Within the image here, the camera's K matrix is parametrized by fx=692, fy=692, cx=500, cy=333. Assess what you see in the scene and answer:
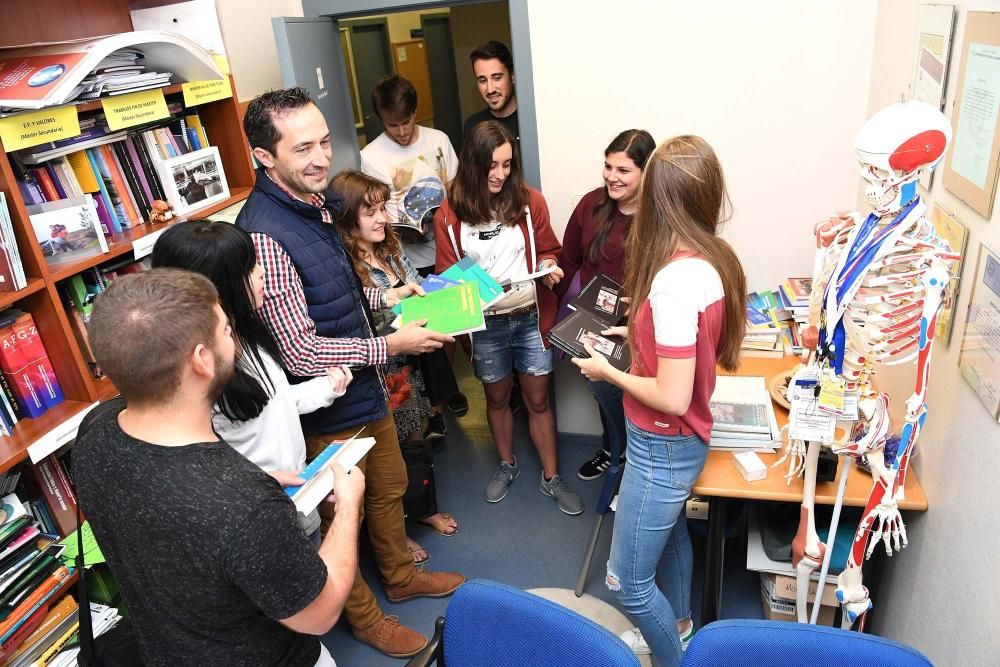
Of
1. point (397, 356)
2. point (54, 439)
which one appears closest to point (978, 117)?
point (397, 356)

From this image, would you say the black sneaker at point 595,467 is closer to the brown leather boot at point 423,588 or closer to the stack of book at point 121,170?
the brown leather boot at point 423,588

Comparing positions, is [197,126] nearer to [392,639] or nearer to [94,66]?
[94,66]

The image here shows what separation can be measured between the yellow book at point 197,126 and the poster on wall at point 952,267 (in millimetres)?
2365

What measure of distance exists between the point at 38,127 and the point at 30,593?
1214 millimetres

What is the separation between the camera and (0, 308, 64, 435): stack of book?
180 centimetres

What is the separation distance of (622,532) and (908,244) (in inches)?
39.5

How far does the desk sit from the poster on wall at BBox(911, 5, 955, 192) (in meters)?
0.82

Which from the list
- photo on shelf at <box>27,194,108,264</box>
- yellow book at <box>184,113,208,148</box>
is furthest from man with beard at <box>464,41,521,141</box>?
photo on shelf at <box>27,194,108,264</box>

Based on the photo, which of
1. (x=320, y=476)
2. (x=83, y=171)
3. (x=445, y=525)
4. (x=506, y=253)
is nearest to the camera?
(x=320, y=476)

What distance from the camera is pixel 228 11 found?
2.70 m

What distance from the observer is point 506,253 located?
275 centimetres

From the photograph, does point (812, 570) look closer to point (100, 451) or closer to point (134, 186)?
point (100, 451)

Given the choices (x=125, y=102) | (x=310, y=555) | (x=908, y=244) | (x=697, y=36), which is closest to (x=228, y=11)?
(x=125, y=102)

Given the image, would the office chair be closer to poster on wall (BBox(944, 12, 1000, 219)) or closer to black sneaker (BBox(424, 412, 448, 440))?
black sneaker (BBox(424, 412, 448, 440))
